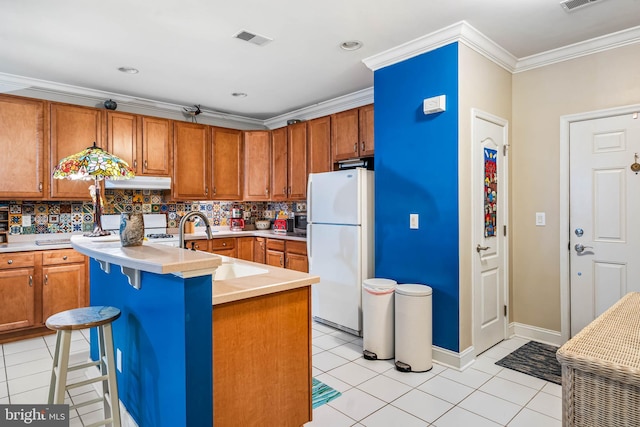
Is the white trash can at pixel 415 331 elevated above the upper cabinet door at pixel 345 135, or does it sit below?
below

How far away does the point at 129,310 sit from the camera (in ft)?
6.78

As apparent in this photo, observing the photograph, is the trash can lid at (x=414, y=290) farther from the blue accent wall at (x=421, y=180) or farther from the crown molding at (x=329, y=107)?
the crown molding at (x=329, y=107)

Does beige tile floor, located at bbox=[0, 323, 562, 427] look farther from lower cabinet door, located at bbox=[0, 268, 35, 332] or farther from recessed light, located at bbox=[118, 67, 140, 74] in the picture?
recessed light, located at bbox=[118, 67, 140, 74]

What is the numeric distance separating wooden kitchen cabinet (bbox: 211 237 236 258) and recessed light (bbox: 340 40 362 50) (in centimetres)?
289

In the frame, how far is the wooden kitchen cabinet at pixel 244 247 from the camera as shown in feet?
16.6

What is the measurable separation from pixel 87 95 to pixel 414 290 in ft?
13.6

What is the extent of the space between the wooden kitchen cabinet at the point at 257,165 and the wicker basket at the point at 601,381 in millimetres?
4608

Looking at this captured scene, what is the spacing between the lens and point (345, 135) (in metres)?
4.26

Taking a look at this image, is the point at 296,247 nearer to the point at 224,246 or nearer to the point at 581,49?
the point at 224,246

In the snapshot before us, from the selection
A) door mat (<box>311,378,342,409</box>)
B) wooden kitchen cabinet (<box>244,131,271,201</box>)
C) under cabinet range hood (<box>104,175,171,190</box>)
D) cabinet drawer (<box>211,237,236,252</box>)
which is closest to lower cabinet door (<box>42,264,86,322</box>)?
under cabinet range hood (<box>104,175,171,190</box>)

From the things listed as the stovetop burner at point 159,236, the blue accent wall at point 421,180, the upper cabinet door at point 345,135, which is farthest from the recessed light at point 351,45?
the stovetop burner at point 159,236

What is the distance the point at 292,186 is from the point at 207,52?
2.14 meters

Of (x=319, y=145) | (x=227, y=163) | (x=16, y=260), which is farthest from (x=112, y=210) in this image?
(x=319, y=145)

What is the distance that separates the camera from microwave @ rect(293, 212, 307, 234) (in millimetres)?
5031
